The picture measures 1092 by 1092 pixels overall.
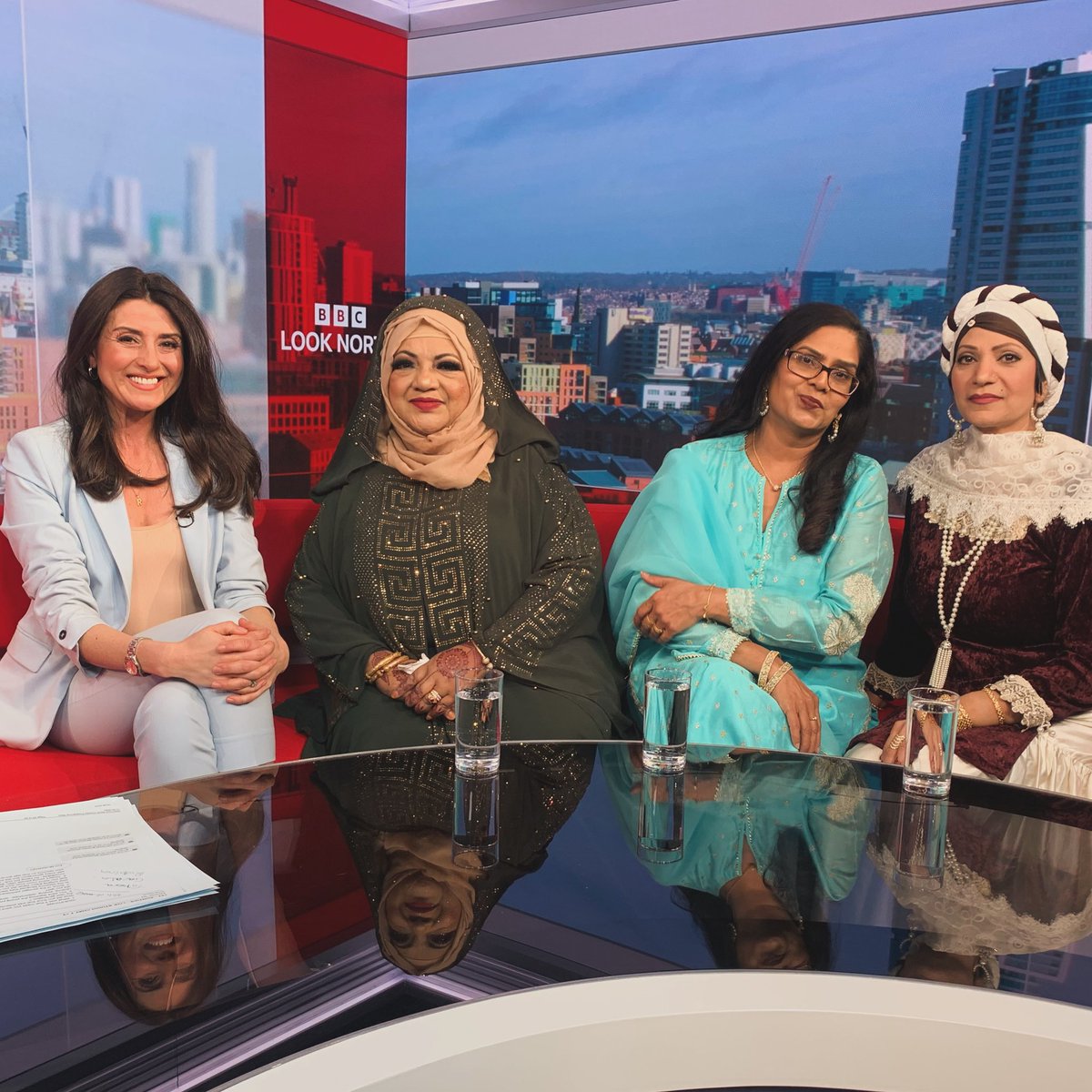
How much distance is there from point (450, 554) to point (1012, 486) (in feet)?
4.07

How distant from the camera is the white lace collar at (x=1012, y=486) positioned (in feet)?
8.05

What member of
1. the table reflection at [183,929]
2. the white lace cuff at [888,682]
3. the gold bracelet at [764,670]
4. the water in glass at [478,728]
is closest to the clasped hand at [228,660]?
the table reflection at [183,929]

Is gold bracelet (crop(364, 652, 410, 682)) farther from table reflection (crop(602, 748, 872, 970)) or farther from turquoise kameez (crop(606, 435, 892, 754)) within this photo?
table reflection (crop(602, 748, 872, 970))

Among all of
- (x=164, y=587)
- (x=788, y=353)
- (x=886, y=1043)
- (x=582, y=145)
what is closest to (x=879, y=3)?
(x=582, y=145)

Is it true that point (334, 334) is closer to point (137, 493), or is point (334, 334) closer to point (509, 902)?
point (137, 493)

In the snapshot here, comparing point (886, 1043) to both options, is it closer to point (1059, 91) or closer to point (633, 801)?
point (633, 801)

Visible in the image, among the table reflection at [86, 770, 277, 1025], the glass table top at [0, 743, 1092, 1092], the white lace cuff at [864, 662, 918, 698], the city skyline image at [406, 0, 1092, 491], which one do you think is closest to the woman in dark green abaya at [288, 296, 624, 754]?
the white lace cuff at [864, 662, 918, 698]

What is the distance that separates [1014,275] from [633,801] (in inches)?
120

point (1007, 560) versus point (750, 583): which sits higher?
point (1007, 560)

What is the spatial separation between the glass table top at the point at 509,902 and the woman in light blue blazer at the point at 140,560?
592mm

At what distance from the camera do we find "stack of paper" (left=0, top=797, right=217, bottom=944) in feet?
4.10

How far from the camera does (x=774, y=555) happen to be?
2695 millimetres

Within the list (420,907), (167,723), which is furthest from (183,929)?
(167,723)

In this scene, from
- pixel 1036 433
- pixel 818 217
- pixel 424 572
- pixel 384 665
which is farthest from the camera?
pixel 818 217
